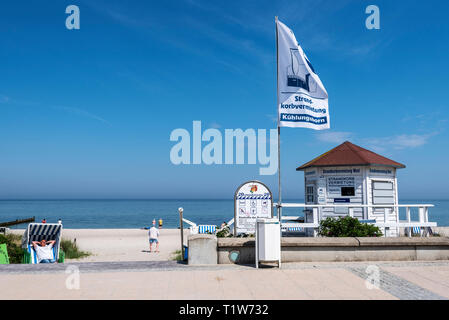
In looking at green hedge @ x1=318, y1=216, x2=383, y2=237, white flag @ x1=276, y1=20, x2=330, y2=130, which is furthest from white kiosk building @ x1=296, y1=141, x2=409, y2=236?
green hedge @ x1=318, y1=216, x2=383, y2=237

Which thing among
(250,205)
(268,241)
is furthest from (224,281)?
(250,205)

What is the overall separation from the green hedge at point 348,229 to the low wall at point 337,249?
70 centimetres

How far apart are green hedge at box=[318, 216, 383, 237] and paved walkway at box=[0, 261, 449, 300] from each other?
1.13 m

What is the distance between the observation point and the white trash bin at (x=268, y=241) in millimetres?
7926

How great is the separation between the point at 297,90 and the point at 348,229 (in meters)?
4.31

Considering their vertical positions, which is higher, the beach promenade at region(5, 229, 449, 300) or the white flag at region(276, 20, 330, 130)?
the white flag at region(276, 20, 330, 130)

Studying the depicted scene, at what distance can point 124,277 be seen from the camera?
23.9 feet

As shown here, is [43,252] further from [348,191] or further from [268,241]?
[348,191]

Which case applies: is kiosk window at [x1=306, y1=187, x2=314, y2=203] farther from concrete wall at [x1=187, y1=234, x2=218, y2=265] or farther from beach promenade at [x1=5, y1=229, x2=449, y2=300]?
concrete wall at [x1=187, y1=234, x2=218, y2=265]

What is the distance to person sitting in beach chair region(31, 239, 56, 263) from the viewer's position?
11094mm

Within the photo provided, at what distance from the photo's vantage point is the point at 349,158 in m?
15.5
